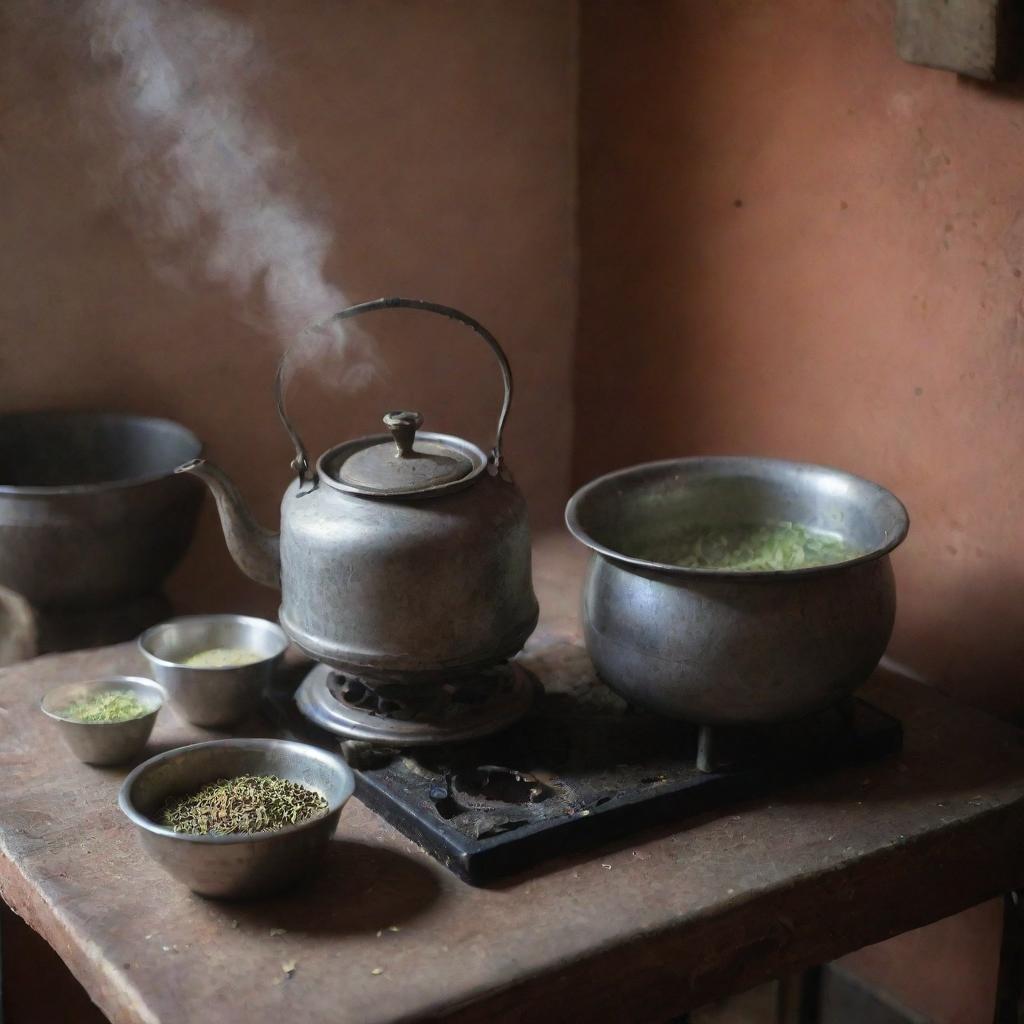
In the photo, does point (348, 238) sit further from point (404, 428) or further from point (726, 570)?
point (726, 570)

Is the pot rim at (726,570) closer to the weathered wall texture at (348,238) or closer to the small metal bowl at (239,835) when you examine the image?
the small metal bowl at (239,835)

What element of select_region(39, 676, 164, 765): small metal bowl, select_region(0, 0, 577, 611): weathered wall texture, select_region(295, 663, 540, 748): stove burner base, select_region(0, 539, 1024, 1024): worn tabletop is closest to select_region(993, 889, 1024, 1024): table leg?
select_region(0, 539, 1024, 1024): worn tabletop

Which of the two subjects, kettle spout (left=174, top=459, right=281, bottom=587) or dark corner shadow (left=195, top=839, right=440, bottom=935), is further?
kettle spout (left=174, top=459, right=281, bottom=587)

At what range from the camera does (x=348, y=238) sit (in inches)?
103

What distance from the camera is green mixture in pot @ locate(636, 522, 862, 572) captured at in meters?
1.93

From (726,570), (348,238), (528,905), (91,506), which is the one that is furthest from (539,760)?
(348,238)

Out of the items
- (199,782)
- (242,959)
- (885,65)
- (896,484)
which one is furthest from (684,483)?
(242,959)

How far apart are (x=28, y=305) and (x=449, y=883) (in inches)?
54.1

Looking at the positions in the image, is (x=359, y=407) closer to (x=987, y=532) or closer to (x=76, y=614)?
(x=76, y=614)

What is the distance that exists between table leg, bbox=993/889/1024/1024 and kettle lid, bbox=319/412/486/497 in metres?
0.93

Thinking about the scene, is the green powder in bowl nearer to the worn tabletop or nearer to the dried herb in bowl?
the worn tabletop

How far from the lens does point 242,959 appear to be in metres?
1.46

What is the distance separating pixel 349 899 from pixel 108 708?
1.70ft

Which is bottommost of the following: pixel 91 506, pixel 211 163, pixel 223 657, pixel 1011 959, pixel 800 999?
pixel 800 999
